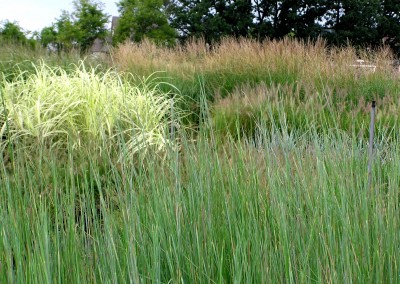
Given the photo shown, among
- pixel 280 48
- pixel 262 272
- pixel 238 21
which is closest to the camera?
pixel 262 272

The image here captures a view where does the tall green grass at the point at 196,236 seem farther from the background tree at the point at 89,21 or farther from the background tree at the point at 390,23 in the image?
the background tree at the point at 390,23

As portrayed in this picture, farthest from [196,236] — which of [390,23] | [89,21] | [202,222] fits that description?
[390,23]

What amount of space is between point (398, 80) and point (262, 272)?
7445 mm

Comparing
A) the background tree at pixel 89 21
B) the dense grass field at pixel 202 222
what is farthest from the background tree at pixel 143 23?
the dense grass field at pixel 202 222

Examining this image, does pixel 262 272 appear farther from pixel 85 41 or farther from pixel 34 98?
pixel 85 41

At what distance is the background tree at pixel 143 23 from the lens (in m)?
22.1

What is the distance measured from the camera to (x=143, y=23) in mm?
22406

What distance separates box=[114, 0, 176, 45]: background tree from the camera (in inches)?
869

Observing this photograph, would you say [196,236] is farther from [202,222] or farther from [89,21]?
[89,21]

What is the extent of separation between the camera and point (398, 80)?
804 cm

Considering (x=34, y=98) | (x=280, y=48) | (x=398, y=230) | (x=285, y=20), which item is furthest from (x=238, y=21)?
(x=398, y=230)

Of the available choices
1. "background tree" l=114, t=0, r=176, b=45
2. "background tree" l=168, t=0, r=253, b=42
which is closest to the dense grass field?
"background tree" l=114, t=0, r=176, b=45

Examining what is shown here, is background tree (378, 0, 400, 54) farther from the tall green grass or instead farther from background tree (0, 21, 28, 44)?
the tall green grass

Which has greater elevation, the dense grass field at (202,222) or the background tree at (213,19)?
the background tree at (213,19)
